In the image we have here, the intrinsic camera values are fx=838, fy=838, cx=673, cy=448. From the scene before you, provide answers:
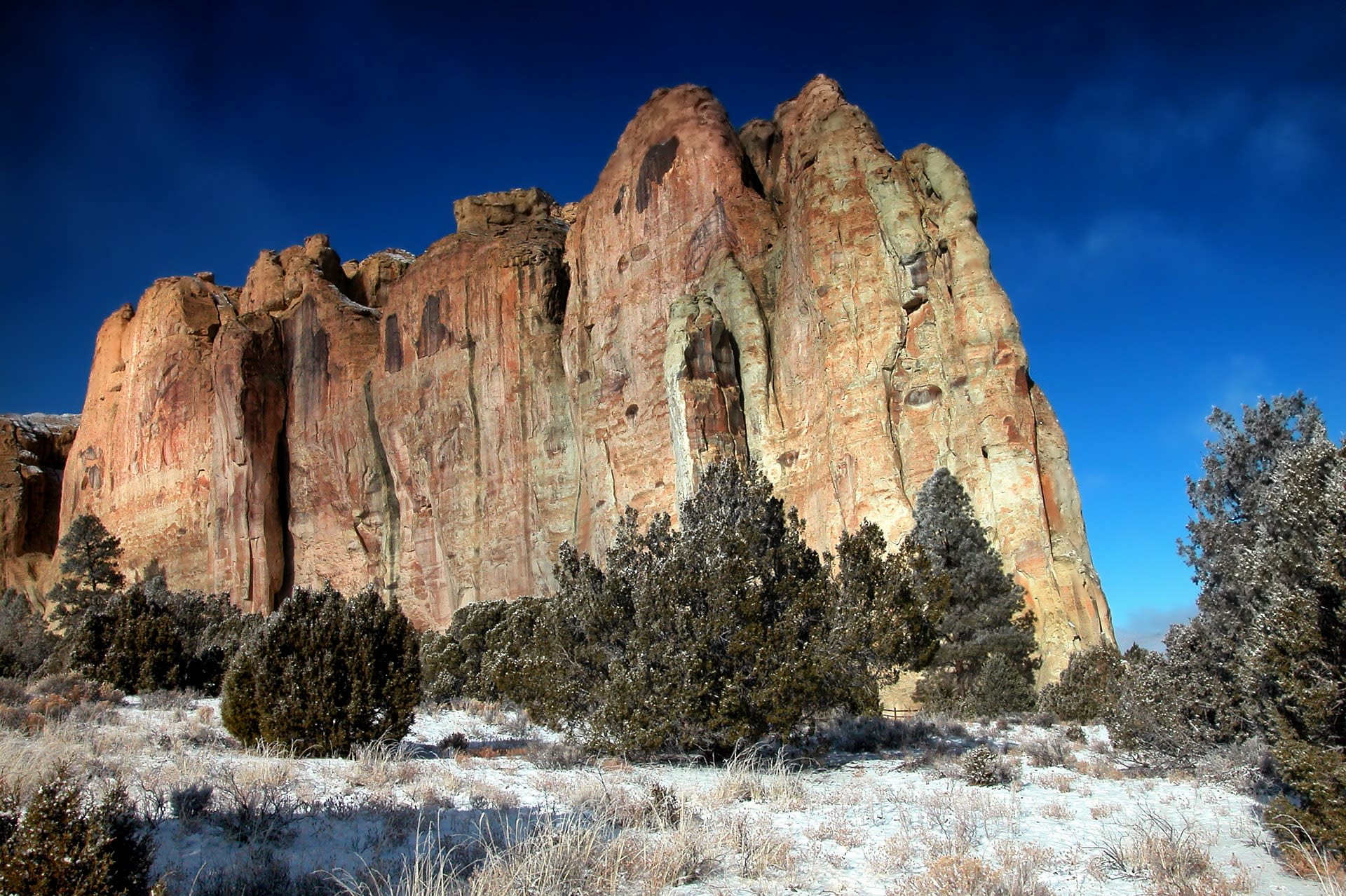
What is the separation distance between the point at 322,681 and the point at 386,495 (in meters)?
46.0

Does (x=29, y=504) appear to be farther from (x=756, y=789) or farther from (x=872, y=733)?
(x=756, y=789)

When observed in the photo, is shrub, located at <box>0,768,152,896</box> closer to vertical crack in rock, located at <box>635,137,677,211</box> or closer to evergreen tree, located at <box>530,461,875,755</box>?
evergreen tree, located at <box>530,461,875,755</box>

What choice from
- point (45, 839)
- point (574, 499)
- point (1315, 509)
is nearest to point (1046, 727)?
point (1315, 509)

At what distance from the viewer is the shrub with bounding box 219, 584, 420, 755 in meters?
10.6

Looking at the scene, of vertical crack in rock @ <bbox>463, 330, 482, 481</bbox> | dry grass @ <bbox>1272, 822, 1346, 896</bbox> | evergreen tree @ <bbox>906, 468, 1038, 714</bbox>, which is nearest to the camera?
dry grass @ <bbox>1272, 822, 1346, 896</bbox>

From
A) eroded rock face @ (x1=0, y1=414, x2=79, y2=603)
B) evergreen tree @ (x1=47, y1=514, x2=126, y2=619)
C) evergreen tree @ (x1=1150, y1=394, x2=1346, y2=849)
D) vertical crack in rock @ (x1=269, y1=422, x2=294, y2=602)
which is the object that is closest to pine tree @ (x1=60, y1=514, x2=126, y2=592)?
evergreen tree @ (x1=47, y1=514, x2=126, y2=619)

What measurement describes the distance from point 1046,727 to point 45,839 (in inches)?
678

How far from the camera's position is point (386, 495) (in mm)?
54531

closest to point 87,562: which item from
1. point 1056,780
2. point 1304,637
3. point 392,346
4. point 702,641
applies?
point 392,346

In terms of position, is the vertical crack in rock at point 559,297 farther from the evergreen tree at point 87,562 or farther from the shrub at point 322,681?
the shrub at point 322,681

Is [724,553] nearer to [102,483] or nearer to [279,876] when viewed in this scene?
[279,876]

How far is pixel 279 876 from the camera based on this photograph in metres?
5.20

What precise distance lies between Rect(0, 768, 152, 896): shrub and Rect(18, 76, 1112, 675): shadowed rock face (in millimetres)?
Answer: 24911

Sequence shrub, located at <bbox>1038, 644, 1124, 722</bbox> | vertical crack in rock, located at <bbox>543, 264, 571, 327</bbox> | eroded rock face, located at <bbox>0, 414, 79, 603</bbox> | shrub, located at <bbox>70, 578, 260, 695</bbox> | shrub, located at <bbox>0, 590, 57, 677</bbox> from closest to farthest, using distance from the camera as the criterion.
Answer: shrub, located at <bbox>70, 578, 260, 695</bbox> → shrub, located at <bbox>1038, 644, 1124, 722</bbox> → shrub, located at <bbox>0, 590, 57, 677</bbox> → vertical crack in rock, located at <bbox>543, 264, 571, 327</bbox> → eroded rock face, located at <bbox>0, 414, 79, 603</bbox>
